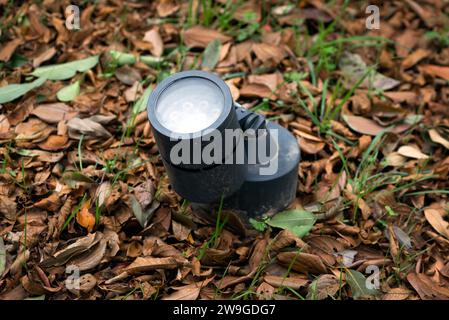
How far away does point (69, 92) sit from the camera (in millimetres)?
2354

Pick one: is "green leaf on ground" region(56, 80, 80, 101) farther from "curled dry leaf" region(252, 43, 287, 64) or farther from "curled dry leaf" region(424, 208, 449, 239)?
"curled dry leaf" region(424, 208, 449, 239)

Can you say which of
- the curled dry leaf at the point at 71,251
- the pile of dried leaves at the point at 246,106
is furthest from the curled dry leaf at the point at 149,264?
the curled dry leaf at the point at 71,251

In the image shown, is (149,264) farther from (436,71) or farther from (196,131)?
(436,71)

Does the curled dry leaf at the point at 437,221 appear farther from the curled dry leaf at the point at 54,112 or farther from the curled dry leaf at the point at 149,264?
the curled dry leaf at the point at 54,112

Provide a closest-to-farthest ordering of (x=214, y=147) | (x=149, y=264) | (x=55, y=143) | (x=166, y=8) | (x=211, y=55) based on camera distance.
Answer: (x=214, y=147) → (x=149, y=264) → (x=55, y=143) → (x=211, y=55) → (x=166, y=8)

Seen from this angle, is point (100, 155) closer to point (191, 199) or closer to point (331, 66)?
point (191, 199)

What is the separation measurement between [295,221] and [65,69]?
1204mm

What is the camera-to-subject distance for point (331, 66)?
2.55 m

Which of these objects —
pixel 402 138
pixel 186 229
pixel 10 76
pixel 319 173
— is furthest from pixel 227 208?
pixel 10 76

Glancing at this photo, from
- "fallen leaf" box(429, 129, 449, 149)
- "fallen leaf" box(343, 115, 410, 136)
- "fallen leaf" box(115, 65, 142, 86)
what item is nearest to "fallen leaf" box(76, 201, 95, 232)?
"fallen leaf" box(115, 65, 142, 86)

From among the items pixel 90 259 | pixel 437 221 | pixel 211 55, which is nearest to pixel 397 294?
pixel 437 221

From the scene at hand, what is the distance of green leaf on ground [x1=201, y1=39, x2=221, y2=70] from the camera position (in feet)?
8.30

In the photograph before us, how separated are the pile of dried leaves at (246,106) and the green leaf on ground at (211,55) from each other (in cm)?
1

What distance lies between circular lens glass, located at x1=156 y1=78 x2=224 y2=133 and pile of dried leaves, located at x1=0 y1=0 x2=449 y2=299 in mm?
432
